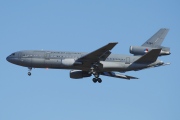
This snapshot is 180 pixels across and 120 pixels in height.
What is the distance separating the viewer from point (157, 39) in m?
64.5

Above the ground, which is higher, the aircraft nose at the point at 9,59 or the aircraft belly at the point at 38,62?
the aircraft nose at the point at 9,59

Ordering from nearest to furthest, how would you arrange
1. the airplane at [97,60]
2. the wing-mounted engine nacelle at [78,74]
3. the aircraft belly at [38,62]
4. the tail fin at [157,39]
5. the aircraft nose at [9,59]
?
the airplane at [97,60] < the aircraft belly at [38,62] < the tail fin at [157,39] < the aircraft nose at [9,59] < the wing-mounted engine nacelle at [78,74]

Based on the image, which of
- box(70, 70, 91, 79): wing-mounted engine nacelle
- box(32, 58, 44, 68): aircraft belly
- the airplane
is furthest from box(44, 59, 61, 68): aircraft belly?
box(70, 70, 91, 79): wing-mounted engine nacelle

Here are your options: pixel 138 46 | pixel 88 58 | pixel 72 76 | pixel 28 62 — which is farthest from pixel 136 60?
pixel 28 62

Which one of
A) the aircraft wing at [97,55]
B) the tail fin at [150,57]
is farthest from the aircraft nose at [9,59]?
the tail fin at [150,57]

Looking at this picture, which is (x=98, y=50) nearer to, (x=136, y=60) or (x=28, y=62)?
(x=136, y=60)

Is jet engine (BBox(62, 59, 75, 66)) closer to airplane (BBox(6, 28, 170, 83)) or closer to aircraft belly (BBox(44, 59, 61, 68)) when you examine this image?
airplane (BBox(6, 28, 170, 83))

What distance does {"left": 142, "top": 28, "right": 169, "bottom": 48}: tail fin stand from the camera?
2520 inches

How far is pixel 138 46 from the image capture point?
203ft

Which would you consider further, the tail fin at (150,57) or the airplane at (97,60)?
the airplane at (97,60)

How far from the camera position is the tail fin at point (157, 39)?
6400cm

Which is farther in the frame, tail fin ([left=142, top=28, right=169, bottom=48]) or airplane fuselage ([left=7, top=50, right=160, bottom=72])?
tail fin ([left=142, top=28, right=169, bottom=48])

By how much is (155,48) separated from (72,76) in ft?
43.7

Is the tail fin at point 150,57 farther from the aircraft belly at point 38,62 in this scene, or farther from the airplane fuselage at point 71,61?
the aircraft belly at point 38,62
